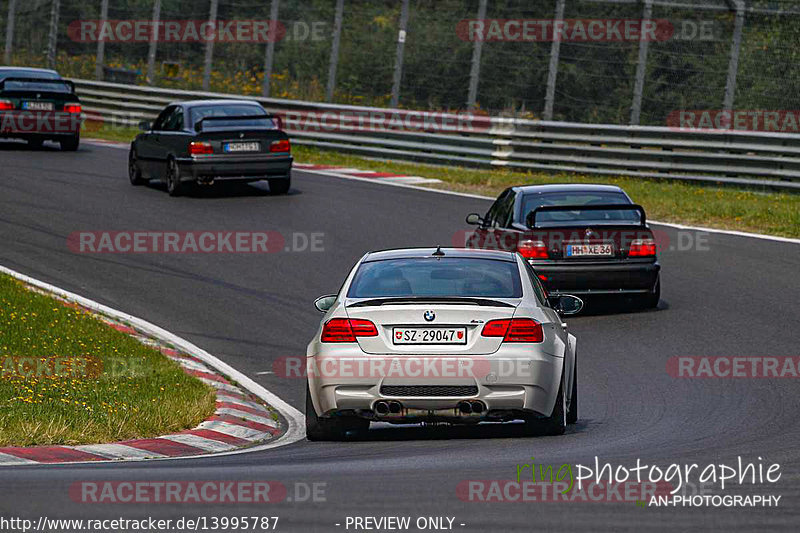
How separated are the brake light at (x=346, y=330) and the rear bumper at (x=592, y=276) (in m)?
6.09

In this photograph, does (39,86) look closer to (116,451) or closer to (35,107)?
(35,107)

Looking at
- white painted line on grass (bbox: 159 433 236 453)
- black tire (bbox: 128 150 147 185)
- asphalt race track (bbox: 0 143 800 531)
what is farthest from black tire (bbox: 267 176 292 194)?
white painted line on grass (bbox: 159 433 236 453)

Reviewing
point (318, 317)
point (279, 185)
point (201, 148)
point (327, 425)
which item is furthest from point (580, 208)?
point (279, 185)

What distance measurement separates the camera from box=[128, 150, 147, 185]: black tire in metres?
Answer: 24.7

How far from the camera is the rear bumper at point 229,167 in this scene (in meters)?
23.0

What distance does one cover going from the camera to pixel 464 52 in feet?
92.5

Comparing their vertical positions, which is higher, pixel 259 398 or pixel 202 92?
pixel 202 92

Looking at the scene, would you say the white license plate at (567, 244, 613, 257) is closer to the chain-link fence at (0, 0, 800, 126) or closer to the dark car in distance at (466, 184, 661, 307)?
the dark car in distance at (466, 184, 661, 307)

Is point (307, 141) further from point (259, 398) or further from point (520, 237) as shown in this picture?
point (259, 398)

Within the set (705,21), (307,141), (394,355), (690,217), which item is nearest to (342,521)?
(394,355)

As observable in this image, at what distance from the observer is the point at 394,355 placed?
8.83 metres

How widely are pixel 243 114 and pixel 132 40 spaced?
12.7 meters

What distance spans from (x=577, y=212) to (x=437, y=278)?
241 inches

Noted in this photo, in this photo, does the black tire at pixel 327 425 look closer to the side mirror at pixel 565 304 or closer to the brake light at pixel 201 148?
the side mirror at pixel 565 304
